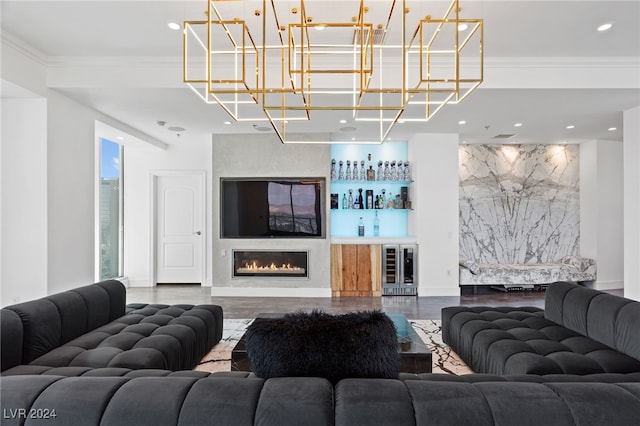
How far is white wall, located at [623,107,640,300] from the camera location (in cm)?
448

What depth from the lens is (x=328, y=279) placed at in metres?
5.95

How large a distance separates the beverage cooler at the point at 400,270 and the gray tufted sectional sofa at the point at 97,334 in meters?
3.33

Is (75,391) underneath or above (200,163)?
underneath

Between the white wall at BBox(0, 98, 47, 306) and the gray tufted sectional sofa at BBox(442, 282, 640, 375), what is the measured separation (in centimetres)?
405

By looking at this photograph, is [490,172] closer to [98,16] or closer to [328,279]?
[328,279]

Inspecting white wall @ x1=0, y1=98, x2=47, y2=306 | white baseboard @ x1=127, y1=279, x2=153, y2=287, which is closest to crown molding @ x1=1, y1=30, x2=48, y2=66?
white wall @ x1=0, y1=98, x2=47, y2=306

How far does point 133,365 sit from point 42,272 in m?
2.39

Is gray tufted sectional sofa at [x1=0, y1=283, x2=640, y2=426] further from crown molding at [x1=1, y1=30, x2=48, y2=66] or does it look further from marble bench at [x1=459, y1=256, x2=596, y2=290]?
marble bench at [x1=459, y1=256, x2=596, y2=290]

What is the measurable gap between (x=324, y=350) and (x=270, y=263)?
4829mm

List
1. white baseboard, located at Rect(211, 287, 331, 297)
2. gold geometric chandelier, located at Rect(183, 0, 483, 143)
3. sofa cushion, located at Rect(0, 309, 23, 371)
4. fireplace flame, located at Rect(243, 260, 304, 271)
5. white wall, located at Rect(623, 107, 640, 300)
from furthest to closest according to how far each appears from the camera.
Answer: fireplace flame, located at Rect(243, 260, 304, 271) → white baseboard, located at Rect(211, 287, 331, 297) → white wall, located at Rect(623, 107, 640, 300) → gold geometric chandelier, located at Rect(183, 0, 483, 143) → sofa cushion, located at Rect(0, 309, 23, 371)

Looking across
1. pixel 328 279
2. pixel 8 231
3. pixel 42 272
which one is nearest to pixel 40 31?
pixel 8 231

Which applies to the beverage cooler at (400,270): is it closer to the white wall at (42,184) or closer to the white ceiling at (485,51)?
the white ceiling at (485,51)

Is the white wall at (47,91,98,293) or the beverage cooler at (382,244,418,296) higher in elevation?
the white wall at (47,91,98,293)

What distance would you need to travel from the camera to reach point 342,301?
5.62 metres
